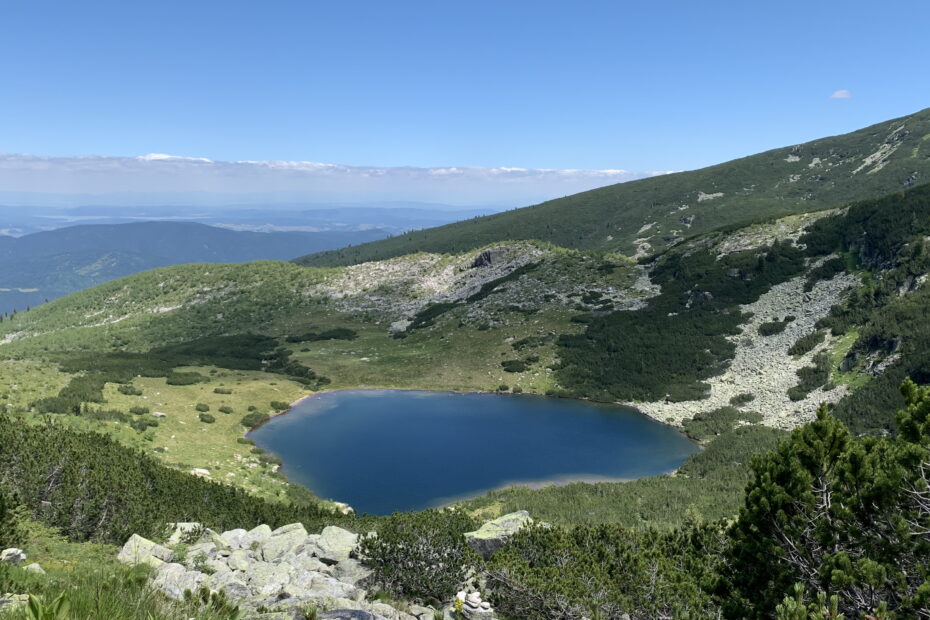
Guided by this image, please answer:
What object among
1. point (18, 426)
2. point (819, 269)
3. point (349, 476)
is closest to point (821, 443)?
point (18, 426)

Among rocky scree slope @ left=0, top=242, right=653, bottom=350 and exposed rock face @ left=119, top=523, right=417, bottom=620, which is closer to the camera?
exposed rock face @ left=119, top=523, right=417, bottom=620

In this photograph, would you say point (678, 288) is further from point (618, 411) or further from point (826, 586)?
point (826, 586)

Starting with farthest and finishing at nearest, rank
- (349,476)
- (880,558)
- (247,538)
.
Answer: (349,476) < (247,538) < (880,558)

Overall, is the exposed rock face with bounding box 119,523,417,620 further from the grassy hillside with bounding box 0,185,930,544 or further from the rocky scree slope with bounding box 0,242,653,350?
the rocky scree slope with bounding box 0,242,653,350

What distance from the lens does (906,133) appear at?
192 meters

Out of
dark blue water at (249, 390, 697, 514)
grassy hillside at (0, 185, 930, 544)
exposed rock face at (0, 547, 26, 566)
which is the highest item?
exposed rock face at (0, 547, 26, 566)

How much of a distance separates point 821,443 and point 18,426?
26646 millimetres

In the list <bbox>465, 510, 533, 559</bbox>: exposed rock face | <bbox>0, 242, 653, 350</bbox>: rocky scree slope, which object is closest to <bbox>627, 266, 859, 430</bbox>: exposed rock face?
<bbox>0, 242, 653, 350</bbox>: rocky scree slope

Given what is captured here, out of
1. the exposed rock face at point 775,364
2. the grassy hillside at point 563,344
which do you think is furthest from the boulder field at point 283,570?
the exposed rock face at point 775,364

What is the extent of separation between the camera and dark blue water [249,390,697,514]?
125ft

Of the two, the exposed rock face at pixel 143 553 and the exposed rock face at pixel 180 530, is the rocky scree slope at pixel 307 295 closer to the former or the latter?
the exposed rock face at pixel 180 530

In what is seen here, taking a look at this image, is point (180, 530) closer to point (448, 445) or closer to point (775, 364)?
point (448, 445)

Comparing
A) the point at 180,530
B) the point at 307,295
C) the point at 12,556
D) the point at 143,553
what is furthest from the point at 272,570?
the point at 307,295

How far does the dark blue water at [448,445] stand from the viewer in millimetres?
38188
